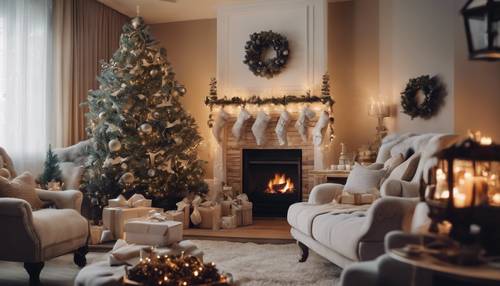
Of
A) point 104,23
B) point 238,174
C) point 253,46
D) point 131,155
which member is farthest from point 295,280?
point 104,23

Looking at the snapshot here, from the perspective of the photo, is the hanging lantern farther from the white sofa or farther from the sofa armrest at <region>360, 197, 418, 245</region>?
the sofa armrest at <region>360, 197, 418, 245</region>

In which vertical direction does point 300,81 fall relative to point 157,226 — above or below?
above

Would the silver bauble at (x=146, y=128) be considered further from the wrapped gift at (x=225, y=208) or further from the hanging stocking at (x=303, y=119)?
the hanging stocking at (x=303, y=119)

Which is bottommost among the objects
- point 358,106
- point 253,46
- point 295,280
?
point 295,280

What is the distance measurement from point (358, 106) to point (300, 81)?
81 centimetres

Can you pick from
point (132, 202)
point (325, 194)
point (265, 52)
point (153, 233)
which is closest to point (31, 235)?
point (153, 233)

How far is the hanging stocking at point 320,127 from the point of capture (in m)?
5.99

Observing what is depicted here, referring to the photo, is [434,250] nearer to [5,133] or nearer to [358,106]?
[5,133]

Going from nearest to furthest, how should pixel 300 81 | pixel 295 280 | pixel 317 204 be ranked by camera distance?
pixel 295 280 < pixel 317 204 < pixel 300 81

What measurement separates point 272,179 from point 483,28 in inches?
200

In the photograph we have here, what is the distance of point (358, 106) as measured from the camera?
21.1ft

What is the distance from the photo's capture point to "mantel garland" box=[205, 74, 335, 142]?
6016 millimetres

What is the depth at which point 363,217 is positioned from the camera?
127 inches

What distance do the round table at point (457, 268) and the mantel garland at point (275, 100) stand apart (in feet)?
15.4
